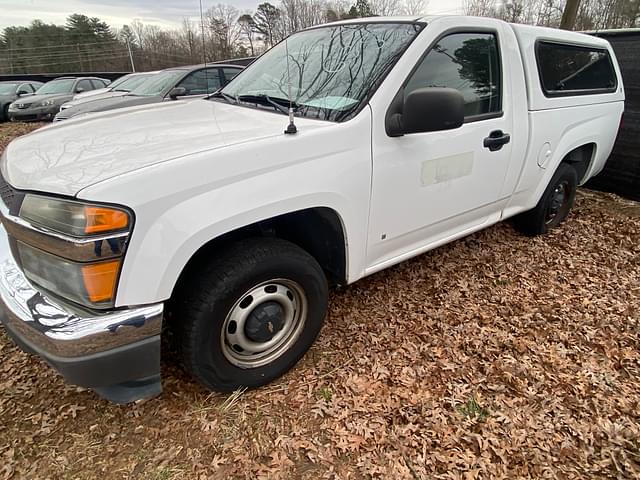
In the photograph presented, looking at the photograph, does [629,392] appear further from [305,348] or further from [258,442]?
[258,442]

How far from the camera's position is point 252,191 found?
72.7 inches

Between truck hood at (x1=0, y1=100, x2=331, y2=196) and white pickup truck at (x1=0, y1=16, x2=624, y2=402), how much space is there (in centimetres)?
1

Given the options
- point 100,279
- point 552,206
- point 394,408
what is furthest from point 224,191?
point 552,206

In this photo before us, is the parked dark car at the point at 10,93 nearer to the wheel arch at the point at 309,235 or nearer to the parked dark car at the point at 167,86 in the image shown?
the parked dark car at the point at 167,86

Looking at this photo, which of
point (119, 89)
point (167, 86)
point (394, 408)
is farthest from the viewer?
point (119, 89)

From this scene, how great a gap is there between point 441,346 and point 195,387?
154 cm

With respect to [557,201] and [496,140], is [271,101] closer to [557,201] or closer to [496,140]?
[496,140]

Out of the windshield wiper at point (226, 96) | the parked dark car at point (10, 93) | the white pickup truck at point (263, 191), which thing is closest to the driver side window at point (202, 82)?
the windshield wiper at point (226, 96)

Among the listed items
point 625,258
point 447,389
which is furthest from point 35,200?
point 625,258

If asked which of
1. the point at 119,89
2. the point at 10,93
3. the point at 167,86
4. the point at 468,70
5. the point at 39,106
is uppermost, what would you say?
the point at 468,70

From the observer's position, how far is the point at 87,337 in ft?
5.28

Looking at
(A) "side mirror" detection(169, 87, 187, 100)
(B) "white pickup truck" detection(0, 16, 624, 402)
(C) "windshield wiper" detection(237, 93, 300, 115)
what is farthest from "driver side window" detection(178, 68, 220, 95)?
(C) "windshield wiper" detection(237, 93, 300, 115)

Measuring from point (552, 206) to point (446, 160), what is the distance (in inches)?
83.8

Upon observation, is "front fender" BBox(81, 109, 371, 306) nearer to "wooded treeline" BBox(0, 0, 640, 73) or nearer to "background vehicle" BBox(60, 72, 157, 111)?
"wooded treeline" BBox(0, 0, 640, 73)
